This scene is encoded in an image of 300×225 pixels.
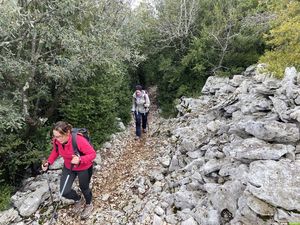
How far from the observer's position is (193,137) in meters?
8.38

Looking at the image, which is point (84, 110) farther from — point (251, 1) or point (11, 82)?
point (251, 1)

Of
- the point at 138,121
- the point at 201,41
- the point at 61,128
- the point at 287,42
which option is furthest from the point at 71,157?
the point at 201,41

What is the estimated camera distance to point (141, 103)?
1084 cm

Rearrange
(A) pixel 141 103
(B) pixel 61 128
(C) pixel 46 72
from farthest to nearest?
1. (A) pixel 141 103
2. (C) pixel 46 72
3. (B) pixel 61 128

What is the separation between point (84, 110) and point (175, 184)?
4.71 meters

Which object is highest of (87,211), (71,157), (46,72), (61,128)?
(46,72)

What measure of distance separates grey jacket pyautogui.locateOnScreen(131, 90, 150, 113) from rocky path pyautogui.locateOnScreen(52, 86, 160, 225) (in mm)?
1382

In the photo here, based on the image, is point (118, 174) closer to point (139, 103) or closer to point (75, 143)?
point (75, 143)

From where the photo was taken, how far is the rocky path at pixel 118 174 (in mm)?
6301

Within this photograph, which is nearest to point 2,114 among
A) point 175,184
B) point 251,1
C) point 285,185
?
point 175,184

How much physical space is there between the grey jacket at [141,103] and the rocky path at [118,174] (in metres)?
1.38

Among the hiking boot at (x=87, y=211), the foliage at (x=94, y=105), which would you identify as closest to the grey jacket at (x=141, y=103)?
the foliage at (x=94, y=105)

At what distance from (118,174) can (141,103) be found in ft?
11.5

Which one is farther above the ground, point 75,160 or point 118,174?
point 75,160
